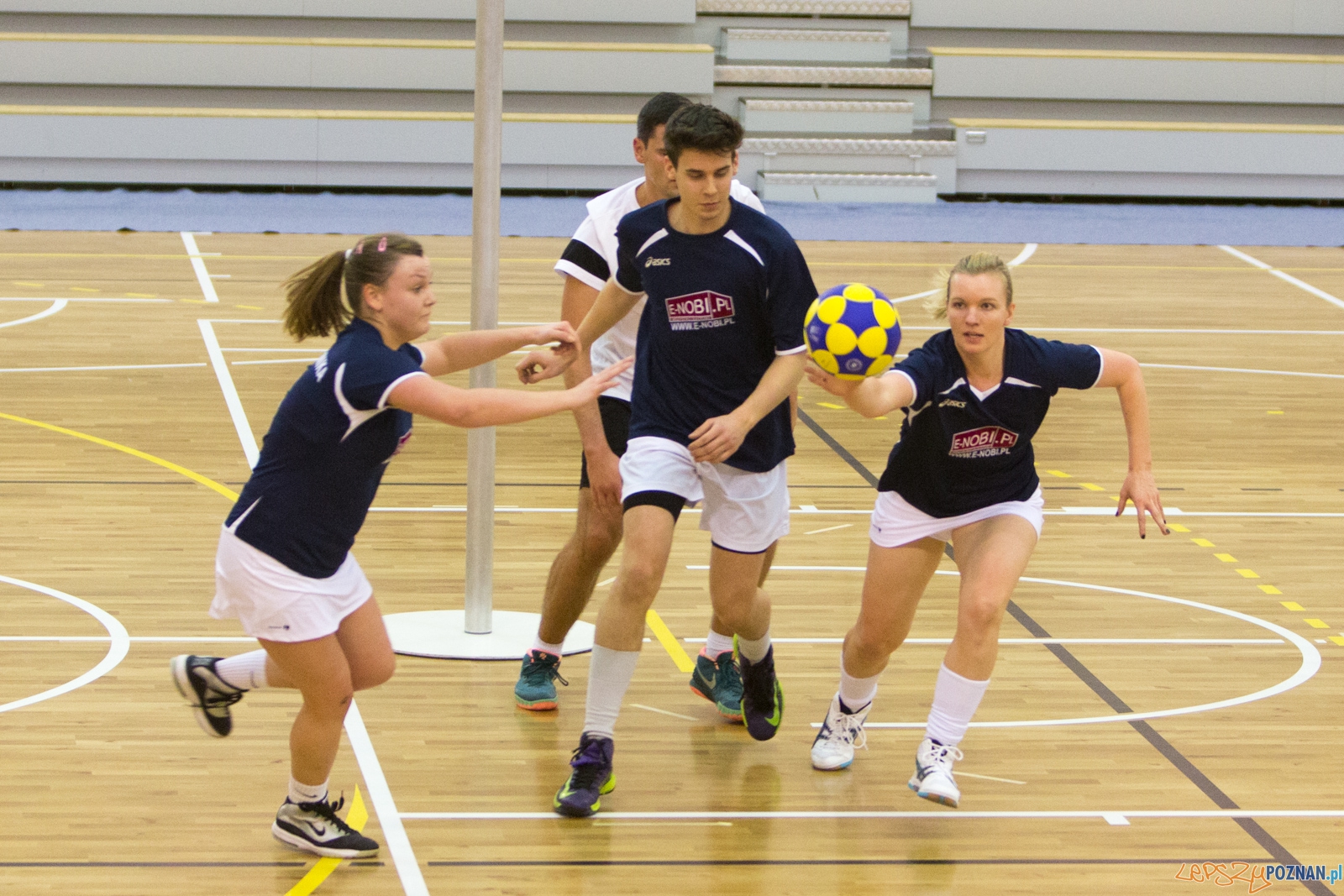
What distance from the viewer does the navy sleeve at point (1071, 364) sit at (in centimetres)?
389

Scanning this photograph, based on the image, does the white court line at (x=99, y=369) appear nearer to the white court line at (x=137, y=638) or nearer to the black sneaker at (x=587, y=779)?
the white court line at (x=137, y=638)

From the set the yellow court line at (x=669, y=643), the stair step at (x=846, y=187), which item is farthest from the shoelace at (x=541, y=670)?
the stair step at (x=846, y=187)

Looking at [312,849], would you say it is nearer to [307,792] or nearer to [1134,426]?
[307,792]

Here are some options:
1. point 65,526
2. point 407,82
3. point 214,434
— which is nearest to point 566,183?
point 407,82

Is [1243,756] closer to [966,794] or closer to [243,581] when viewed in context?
[966,794]

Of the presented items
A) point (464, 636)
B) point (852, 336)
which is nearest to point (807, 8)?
point (464, 636)

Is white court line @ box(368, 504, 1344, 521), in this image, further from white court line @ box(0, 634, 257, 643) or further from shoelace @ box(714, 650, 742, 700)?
shoelace @ box(714, 650, 742, 700)

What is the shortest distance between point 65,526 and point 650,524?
324 cm

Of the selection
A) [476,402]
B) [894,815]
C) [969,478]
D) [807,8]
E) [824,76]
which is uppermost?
[807,8]

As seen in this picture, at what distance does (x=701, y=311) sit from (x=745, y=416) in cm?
30

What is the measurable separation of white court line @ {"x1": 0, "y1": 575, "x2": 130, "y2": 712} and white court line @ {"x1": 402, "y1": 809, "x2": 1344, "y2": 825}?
4.34ft

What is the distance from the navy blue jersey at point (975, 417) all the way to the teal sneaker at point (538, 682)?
1226 mm

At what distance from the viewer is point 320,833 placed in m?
3.55

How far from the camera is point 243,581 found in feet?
11.2
